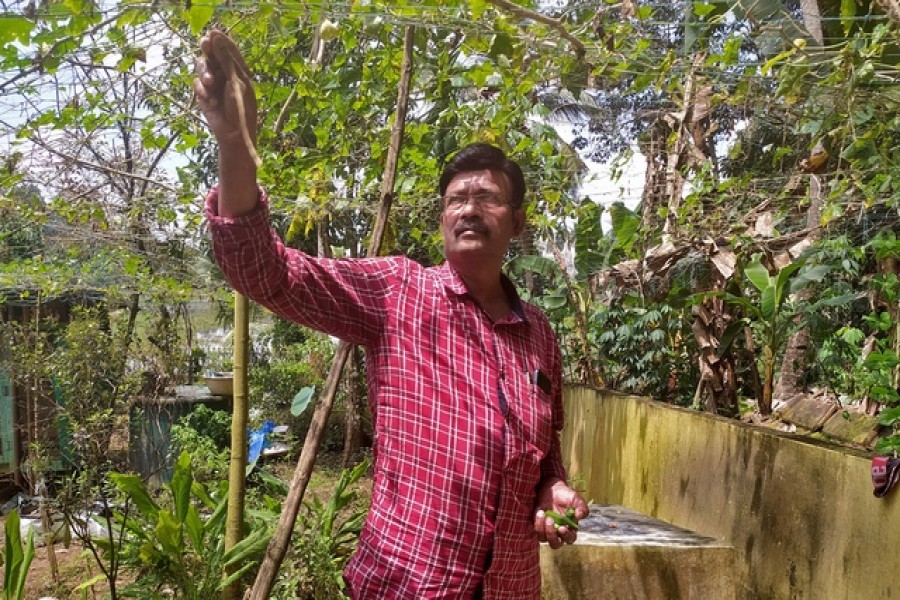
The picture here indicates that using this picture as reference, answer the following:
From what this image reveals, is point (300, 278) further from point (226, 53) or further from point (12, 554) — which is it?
point (12, 554)

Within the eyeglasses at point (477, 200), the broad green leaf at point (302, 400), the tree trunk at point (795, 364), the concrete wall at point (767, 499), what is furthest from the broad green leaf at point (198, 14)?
the tree trunk at point (795, 364)

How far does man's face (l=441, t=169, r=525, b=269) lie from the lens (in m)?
1.58

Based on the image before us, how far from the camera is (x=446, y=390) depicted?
1465 millimetres

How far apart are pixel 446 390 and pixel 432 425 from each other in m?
0.07

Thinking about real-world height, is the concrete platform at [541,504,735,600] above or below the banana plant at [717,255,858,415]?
below

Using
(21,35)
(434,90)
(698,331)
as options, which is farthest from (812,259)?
(21,35)

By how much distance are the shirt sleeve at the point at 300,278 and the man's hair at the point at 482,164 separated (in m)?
0.24

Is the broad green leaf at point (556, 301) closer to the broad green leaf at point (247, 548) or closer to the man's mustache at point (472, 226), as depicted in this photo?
the broad green leaf at point (247, 548)

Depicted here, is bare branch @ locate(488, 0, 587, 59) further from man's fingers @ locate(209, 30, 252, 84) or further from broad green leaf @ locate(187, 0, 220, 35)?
man's fingers @ locate(209, 30, 252, 84)

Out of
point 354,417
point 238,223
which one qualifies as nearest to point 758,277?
point 238,223

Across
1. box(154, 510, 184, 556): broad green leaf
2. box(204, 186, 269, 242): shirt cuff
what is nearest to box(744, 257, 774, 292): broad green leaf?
box(154, 510, 184, 556): broad green leaf

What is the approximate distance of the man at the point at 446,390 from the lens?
4.56ft

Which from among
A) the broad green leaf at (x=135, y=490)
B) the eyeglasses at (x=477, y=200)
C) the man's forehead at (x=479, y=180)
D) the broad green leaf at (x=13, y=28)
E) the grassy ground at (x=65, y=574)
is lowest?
the grassy ground at (x=65, y=574)

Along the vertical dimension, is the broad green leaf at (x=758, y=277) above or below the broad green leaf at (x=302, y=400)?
above
